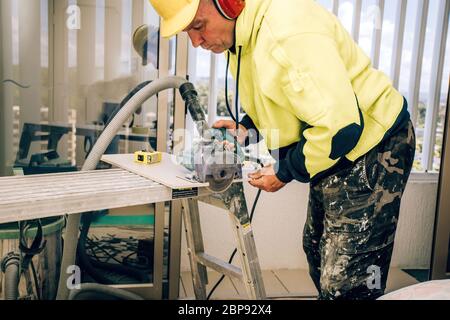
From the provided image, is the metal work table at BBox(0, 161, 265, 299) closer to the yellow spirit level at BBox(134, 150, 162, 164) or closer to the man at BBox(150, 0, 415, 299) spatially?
the yellow spirit level at BBox(134, 150, 162, 164)

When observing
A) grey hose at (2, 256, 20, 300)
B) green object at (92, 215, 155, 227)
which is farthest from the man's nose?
green object at (92, 215, 155, 227)

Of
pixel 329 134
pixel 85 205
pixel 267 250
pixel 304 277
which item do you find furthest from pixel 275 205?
pixel 85 205

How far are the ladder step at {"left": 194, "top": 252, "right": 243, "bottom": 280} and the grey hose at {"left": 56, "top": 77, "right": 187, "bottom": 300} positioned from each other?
0.44 m

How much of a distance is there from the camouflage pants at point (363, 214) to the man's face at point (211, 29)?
1.51 ft

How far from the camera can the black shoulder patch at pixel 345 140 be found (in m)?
1.09

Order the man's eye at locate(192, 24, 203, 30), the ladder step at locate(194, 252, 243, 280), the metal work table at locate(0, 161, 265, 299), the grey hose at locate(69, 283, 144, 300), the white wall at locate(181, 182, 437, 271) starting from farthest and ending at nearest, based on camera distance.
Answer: the white wall at locate(181, 182, 437, 271) → the grey hose at locate(69, 283, 144, 300) → the ladder step at locate(194, 252, 243, 280) → the man's eye at locate(192, 24, 203, 30) → the metal work table at locate(0, 161, 265, 299)

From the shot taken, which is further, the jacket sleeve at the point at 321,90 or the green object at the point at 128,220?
the green object at the point at 128,220

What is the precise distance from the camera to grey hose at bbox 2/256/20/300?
1470 millimetres

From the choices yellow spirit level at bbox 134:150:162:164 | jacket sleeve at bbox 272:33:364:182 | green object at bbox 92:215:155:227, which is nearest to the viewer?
jacket sleeve at bbox 272:33:364:182

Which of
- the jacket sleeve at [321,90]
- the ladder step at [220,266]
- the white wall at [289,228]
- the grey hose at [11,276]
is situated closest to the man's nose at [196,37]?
the jacket sleeve at [321,90]

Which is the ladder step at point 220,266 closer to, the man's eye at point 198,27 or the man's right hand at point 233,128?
the man's right hand at point 233,128

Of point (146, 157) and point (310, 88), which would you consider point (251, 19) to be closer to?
point (310, 88)

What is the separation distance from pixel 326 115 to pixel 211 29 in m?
0.37
